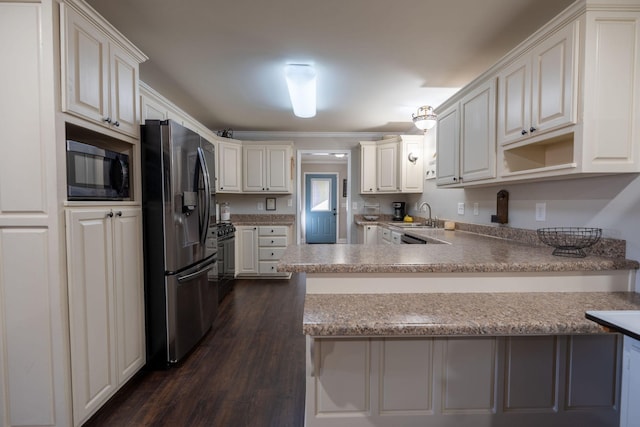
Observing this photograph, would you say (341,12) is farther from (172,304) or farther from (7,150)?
(172,304)

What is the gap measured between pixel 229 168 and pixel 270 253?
1427mm

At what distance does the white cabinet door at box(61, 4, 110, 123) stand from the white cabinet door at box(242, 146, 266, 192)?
2772mm

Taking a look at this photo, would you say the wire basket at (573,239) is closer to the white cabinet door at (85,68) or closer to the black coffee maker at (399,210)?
the white cabinet door at (85,68)

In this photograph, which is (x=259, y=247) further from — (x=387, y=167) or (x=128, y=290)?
(x=128, y=290)

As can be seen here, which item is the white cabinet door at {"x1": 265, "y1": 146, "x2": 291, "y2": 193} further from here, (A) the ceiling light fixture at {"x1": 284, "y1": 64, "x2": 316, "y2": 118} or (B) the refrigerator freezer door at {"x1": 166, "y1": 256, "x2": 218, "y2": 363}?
(B) the refrigerator freezer door at {"x1": 166, "y1": 256, "x2": 218, "y2": 363}

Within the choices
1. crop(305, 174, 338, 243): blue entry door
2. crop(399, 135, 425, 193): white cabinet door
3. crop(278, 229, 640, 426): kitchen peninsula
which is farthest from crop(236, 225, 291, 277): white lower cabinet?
crop(305, 174, 338, 243): blue entry door

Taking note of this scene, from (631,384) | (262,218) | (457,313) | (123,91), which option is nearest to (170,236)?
(123,91)

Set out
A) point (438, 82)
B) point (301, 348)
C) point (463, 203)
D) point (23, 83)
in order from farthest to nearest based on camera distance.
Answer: point (463, 203), point (438, 82), point (301, 348), point (23, 83)

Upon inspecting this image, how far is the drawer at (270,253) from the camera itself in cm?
425

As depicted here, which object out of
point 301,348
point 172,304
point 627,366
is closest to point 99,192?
point 172,304

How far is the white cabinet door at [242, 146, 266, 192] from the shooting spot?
4371mm

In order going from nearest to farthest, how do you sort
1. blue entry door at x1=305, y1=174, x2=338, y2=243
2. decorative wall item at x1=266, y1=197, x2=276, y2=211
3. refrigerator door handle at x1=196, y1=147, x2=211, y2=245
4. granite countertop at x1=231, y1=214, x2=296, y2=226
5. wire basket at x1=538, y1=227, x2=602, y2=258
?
wire basket at x1=538, y1=227, x2=602, y2=258 < refrigerator door handle at x1=196, y1=147, x2=211, y2=245 < granite countertop at x1=231, y1=214, x2=296, y2=226 < decorative wall item at x1=266, y1=197, x2=276, y2=211 < blue entry door at x1=305, y1=174, x2=338, y2=243

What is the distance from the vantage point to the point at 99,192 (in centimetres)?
161

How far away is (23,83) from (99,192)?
58 centimetres
